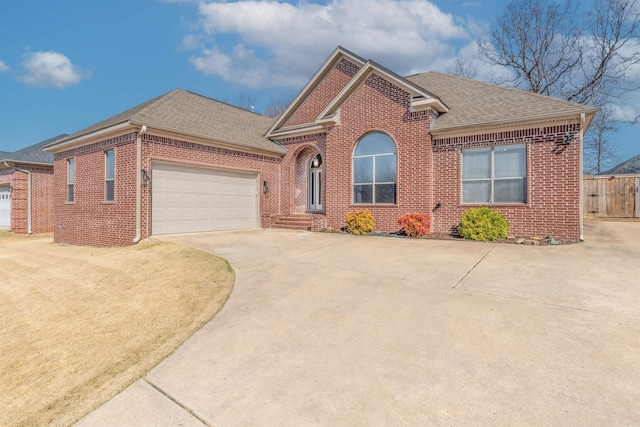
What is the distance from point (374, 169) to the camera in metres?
12.3

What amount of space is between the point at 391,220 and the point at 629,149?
89.3ft

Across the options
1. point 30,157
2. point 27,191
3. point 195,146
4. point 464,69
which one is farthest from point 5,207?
point 464,69

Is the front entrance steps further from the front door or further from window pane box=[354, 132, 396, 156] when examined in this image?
window pane box=[354, 132, 396, 156]


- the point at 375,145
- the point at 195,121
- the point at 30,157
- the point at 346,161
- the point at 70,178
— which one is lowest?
the point at 70,178

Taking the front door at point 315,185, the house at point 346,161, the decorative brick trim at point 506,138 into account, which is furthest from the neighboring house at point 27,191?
the decorative brick trim at point 506,138

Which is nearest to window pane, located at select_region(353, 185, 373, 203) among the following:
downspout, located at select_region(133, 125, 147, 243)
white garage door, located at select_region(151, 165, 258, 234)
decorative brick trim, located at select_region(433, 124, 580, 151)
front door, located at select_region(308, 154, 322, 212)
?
decorative brick trim, located at select_region(433, 124, 580, 151)

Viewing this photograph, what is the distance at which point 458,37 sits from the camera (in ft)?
72.9

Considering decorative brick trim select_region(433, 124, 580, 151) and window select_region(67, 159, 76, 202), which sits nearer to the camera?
decorative brick trim select_region(433, 124, 580, 151)

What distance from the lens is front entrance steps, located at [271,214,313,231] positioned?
1333cm

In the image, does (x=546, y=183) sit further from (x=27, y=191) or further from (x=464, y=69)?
(x=27, y=191)

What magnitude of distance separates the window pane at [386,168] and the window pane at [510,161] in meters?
3.30

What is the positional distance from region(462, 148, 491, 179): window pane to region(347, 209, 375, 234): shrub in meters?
3.51

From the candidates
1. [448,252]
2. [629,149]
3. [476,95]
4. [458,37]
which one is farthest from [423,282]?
[629,149]

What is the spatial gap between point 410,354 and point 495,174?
9.09 metres
